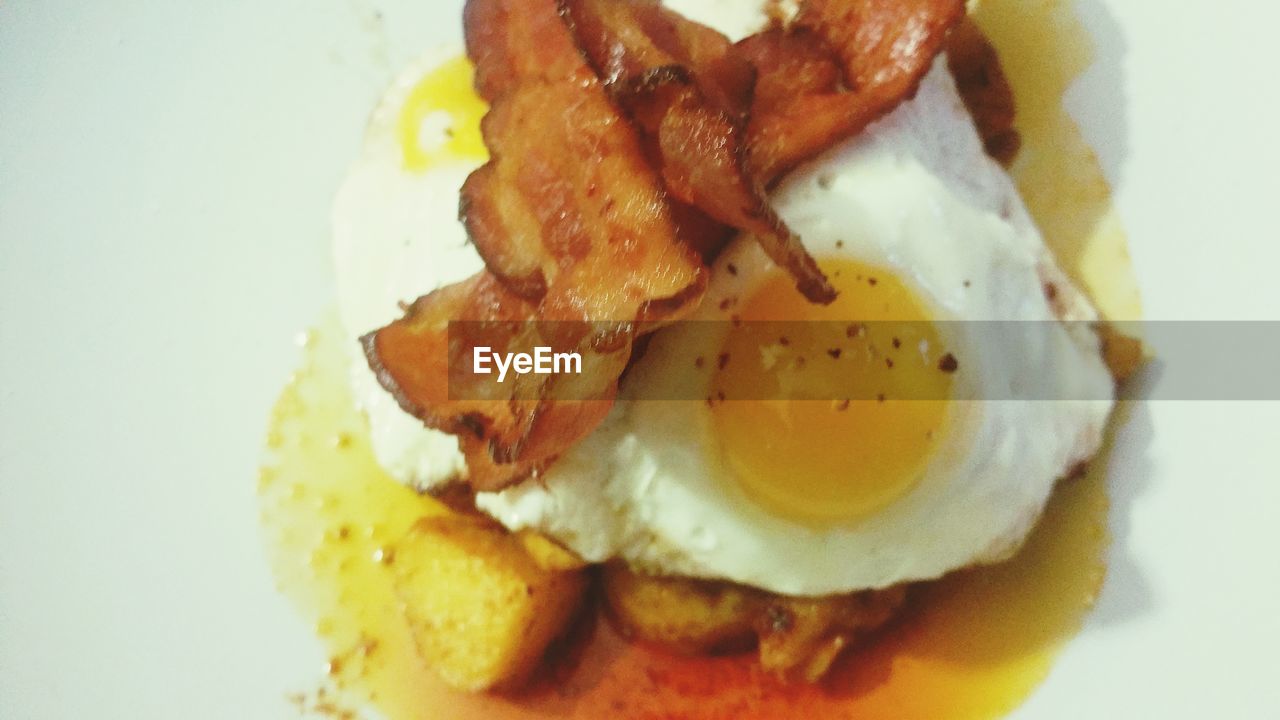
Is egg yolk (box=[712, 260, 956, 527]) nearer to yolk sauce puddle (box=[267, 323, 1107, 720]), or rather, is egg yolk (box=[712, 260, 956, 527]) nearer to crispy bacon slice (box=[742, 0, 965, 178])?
crispy bacon slice (box=[742, 0, 965, 178])

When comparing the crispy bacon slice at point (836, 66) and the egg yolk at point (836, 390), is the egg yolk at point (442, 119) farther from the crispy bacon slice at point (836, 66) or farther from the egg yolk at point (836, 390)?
the egg yolk at point (836, 390)

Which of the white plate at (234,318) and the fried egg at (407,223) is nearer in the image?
the white plate at (234,318)

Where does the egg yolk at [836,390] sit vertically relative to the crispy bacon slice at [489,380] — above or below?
below

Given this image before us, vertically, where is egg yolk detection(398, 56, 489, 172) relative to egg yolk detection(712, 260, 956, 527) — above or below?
above

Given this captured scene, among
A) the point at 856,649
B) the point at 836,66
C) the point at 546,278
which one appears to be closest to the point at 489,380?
the point at 546,278

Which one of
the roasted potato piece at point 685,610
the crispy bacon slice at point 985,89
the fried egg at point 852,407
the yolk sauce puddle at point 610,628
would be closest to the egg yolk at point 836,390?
the fried egg at point 852,407

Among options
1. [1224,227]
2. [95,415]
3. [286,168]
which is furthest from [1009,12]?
[95,415]

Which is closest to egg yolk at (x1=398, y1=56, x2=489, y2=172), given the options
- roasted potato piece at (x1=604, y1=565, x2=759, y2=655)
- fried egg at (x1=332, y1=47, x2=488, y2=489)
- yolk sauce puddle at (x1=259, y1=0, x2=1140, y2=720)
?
fried egg at (x1=332, y1=47, x2=488, y2=489)

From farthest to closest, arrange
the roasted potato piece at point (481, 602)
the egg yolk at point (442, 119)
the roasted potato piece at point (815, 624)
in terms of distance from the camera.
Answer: the egg yolk at point (442, 119) → the roasted potato piece at point (481, 602) → the roasted potato piece at point (815, 624)
